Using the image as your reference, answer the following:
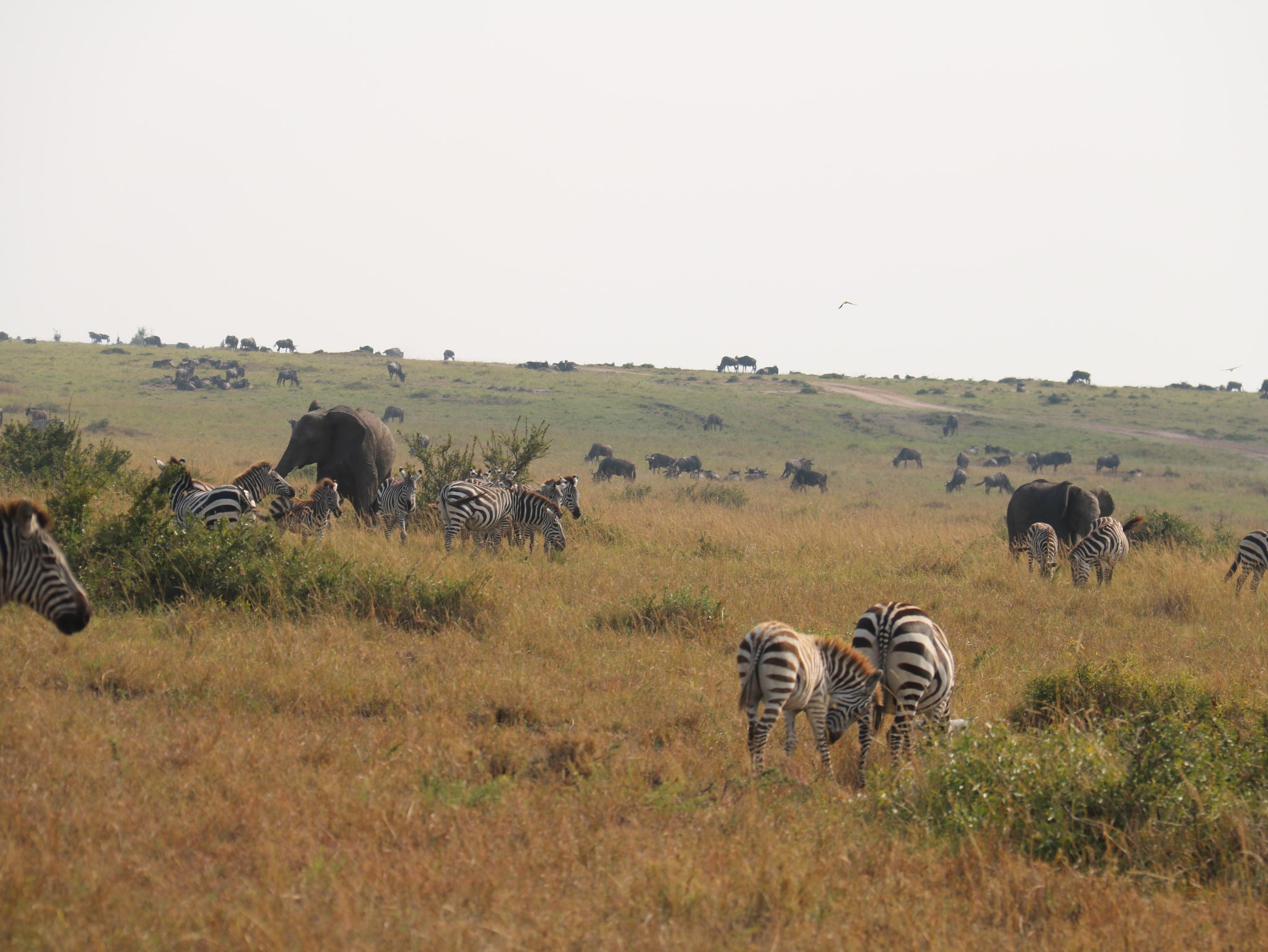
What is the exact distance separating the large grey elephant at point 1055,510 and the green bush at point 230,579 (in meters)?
11.7

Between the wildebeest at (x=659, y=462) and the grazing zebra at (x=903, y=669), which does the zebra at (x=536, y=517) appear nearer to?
the grazing zebra at (x=903, y=669)

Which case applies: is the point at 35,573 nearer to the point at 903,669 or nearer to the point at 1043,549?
the point at 903,669

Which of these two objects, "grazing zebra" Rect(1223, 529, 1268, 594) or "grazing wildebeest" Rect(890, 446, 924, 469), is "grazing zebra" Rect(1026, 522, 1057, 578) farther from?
"grazing wildebeest" Rect(890, 446, 924, 469)

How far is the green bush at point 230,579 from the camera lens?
9.92 meters

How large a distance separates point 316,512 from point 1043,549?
11.4 m

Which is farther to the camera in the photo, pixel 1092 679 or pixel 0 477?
pixel 0 477

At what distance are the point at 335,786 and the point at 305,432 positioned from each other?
12772 mm

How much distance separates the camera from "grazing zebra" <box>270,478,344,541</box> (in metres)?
14.3

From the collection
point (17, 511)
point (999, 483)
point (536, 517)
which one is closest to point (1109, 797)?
point (17, 511)

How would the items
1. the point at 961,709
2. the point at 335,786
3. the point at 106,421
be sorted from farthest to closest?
the point at 106,421 → the point at 961,709 → the point at 335,786

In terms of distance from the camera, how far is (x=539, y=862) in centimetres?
510

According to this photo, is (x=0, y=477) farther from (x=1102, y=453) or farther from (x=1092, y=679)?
(x=1102, y=453)

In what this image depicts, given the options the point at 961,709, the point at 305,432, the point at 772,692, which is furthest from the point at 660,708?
the point at 305,432

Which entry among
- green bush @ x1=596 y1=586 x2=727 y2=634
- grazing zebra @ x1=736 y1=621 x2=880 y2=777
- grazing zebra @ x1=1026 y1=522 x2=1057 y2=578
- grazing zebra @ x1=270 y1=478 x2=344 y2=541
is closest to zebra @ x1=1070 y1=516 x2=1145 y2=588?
grazing zebra @ x1=1026 y1=522 x2=1057 y2=578
